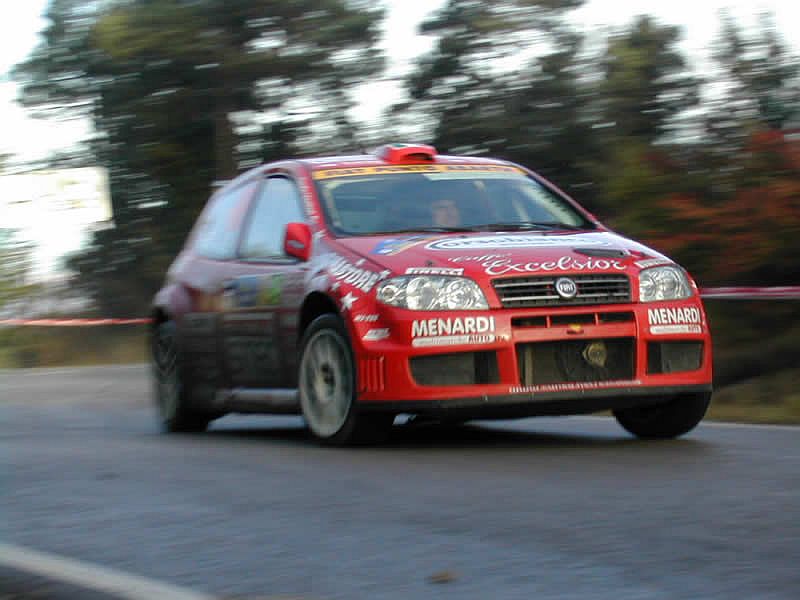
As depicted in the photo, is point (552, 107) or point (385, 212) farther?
point (552, 107)

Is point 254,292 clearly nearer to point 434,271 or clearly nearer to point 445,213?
point 445,213

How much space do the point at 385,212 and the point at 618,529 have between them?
414 cm

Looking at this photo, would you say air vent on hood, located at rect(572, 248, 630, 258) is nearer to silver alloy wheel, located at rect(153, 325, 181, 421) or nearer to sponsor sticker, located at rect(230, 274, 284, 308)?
sponsor sticker, located at rect(230, 274, 284, 308)

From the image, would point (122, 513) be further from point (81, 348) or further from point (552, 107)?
point (81, 348)

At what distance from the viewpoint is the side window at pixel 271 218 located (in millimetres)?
9711

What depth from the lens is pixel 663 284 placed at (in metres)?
8.53

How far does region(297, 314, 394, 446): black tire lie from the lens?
8.42m

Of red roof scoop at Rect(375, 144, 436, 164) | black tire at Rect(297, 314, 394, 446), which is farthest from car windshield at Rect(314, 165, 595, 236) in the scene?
black tire at Rect(297, 314, 394, 446)

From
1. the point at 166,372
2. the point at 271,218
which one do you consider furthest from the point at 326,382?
the point at 166,372

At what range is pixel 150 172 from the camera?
3117 cm

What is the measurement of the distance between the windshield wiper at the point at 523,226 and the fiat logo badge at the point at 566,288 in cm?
109

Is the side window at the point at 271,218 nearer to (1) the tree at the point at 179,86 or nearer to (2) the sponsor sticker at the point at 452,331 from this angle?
(2) the sponsor sticker at the point at 452,331

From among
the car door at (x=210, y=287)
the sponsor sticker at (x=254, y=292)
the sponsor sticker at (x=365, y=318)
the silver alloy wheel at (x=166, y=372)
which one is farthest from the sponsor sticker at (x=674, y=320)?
the silver alloy wheel at (x=166, y=372)

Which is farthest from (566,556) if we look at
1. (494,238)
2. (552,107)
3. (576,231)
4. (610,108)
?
(552,107)
